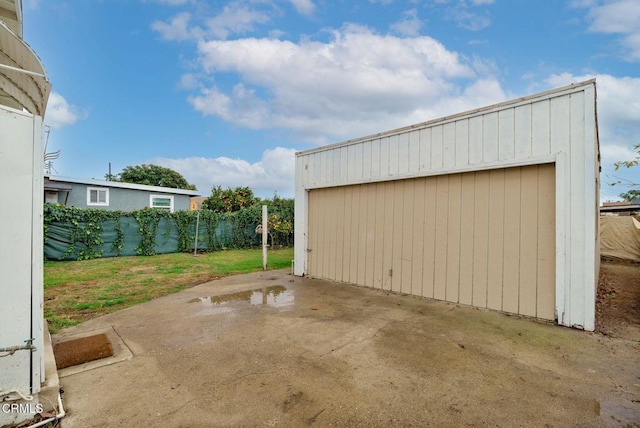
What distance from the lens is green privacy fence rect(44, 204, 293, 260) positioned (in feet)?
29.1

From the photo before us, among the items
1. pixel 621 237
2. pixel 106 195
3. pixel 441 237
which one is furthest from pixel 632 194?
pixel 106 195

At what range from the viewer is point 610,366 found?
246cm

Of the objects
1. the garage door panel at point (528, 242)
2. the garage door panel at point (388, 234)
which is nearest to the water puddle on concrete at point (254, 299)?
the garage door panel at point (388, 234)

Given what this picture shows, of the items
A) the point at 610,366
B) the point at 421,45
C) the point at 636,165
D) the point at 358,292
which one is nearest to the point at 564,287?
the point at 610,366

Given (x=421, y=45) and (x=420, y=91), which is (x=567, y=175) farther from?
(x=420, y=91)

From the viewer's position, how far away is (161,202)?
1538cm

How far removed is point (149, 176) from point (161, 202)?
19.3 m

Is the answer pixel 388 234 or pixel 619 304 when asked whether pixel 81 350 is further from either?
pixel 619 304

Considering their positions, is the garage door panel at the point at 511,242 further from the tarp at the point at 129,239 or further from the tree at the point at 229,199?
the tree at the point at 229,199

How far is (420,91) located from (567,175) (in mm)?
5678

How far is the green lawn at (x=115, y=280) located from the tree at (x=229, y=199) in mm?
6939

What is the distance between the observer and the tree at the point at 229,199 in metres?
16.8
